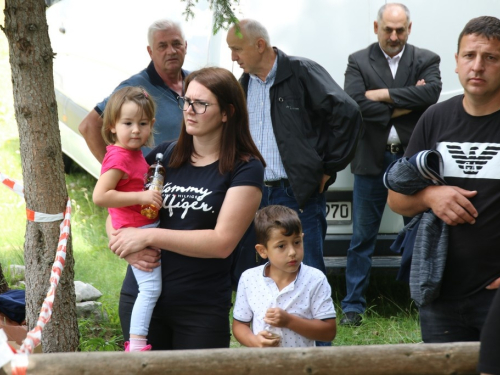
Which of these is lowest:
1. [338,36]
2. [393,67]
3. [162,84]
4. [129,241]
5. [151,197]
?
[129,241]

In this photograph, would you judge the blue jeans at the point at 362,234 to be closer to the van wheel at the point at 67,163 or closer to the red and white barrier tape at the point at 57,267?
the red and white barrier tape at the point at 57,267

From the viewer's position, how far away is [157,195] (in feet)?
10.3

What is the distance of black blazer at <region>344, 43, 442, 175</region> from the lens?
5383 mm

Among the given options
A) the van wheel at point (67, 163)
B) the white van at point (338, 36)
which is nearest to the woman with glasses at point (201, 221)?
the white van at point (338, 36)

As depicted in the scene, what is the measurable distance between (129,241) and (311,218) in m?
1.97

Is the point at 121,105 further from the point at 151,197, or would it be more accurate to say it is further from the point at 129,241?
the point at 129,241

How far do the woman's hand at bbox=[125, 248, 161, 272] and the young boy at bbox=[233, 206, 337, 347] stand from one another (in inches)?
17.8

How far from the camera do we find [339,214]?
5.61 m

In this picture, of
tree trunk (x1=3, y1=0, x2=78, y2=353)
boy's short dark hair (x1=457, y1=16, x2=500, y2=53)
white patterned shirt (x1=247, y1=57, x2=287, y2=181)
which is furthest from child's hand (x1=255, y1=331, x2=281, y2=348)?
white patterned shirt (x1=247, y1=57, x2=287, y2=181)

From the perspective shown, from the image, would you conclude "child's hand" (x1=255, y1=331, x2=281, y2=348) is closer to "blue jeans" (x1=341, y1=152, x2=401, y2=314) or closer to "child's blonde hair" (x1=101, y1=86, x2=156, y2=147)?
"child's blonde hair" (x1=101, y1=86, x2=156, y2=147)

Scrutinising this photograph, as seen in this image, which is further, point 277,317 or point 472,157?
point 277,317

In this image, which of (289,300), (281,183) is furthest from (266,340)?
(281,183)

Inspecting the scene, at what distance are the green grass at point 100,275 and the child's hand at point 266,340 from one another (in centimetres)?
168

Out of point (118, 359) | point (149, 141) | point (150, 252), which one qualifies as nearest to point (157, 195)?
point (150, 252)
